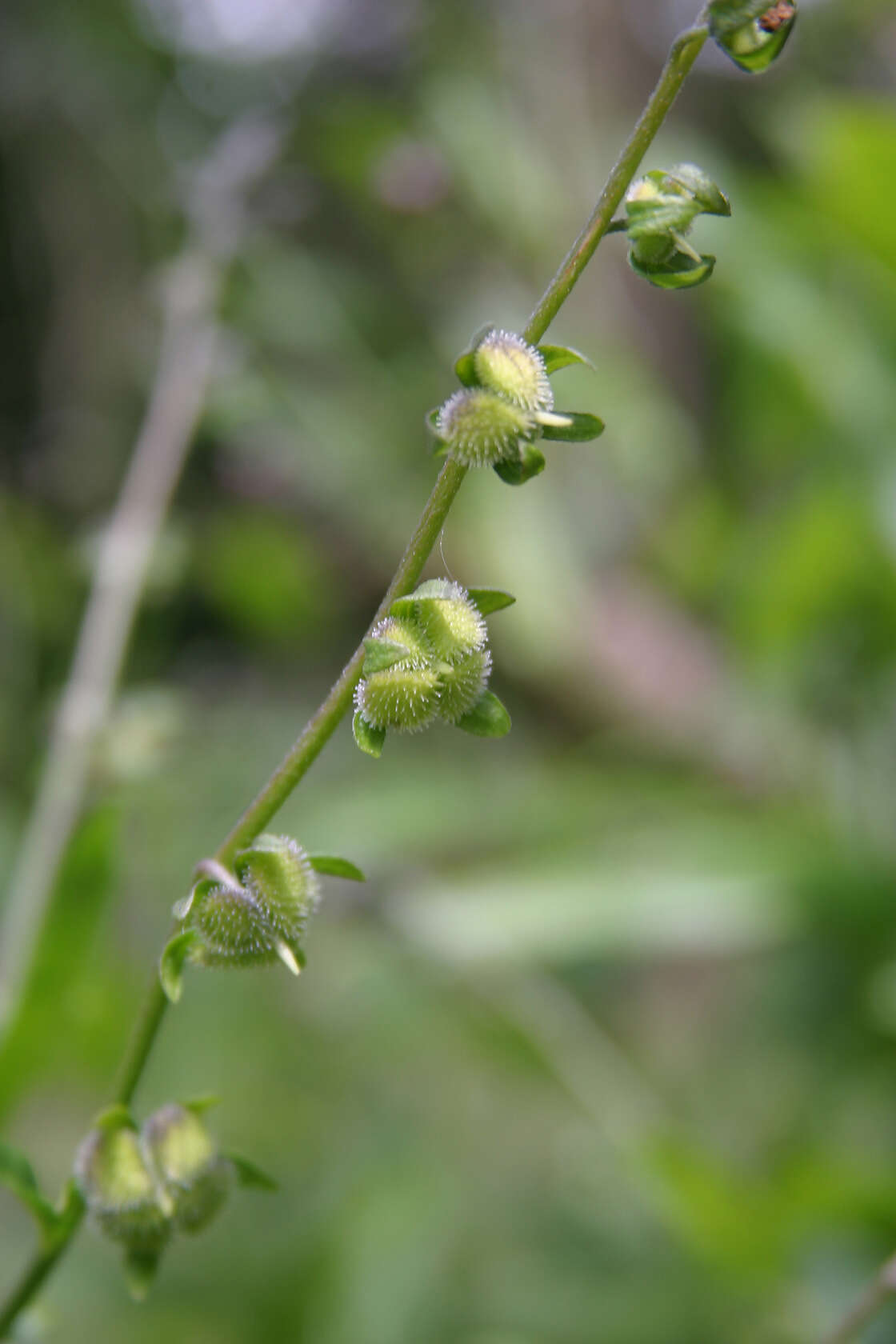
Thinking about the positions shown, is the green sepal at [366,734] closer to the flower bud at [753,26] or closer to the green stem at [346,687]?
the green stem at [346,687]

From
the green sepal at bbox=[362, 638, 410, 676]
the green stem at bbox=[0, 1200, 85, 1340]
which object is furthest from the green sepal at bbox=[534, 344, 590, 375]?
the green stem at bbox=[0, 1200, 85, 1340]

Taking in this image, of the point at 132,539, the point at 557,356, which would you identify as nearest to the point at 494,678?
the point at 132,539

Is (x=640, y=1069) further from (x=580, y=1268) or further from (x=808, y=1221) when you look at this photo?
(x=808, y=1221)

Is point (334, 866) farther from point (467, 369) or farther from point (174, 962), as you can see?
point (467, 369)

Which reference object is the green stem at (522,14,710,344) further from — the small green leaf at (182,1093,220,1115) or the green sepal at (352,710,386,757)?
the small green leaf at (182,1093,220,1115)

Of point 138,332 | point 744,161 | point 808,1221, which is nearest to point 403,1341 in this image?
point 808,1221

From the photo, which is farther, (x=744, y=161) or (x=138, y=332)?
(x=744, y=161)

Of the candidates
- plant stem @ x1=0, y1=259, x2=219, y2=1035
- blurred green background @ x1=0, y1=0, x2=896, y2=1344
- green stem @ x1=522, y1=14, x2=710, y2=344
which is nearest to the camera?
green stem @ x1=522, y1=14, x2=710, y2=344
